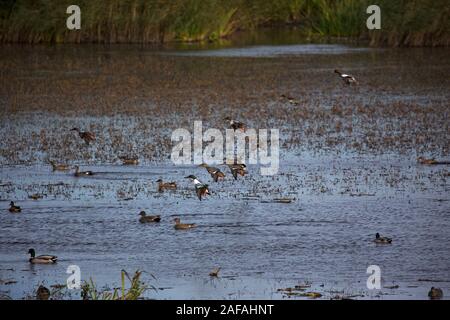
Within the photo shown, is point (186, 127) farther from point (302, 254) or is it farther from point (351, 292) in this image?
point (351, 292)

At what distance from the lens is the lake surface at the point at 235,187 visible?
464 inches

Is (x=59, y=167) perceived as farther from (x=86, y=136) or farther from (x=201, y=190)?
(x=201, y=190)

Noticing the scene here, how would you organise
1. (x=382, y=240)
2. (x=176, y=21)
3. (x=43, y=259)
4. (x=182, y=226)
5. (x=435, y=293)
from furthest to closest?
(x=176, y=21) < (x=182, y=226) < (x=382, y=240) < (x=43, y=259) < (x=435, y=293)

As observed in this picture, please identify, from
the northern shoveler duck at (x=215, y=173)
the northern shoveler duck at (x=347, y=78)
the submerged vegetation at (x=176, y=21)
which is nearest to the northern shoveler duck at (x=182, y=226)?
the northern shoveler duck at (x=215, y=173)

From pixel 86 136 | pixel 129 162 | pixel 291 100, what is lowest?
pixel 129 162

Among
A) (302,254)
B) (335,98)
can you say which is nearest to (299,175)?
(302,254)

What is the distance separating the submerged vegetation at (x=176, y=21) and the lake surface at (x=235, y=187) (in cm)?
648

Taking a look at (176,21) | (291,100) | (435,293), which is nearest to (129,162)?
(291,100)

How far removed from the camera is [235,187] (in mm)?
16016

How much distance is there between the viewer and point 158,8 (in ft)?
128

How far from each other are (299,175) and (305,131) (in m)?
3.91

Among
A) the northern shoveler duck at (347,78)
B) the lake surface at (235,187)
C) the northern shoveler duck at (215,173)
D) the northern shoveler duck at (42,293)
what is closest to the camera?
the northern shoveler duck at (42,293)

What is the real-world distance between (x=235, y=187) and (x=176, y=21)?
25142 mm

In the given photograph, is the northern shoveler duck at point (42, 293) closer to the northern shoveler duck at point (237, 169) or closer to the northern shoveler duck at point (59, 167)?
the northern shoveler duck at point (237, 169)
